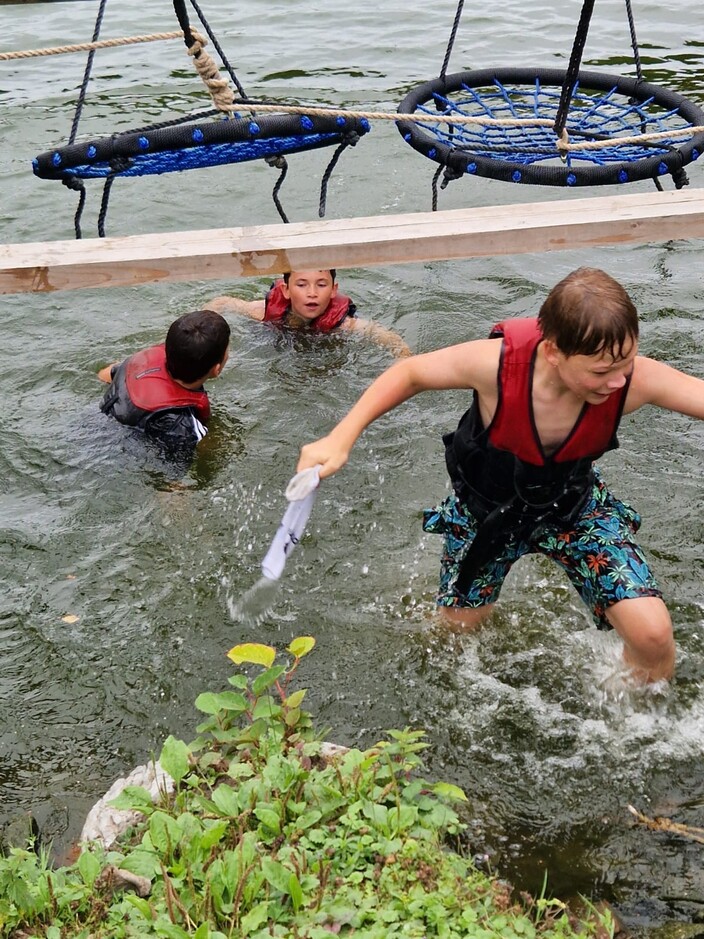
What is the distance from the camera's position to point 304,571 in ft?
13.7

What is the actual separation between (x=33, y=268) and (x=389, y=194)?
14.7ft

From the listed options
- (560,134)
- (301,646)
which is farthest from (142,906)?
(560,134)

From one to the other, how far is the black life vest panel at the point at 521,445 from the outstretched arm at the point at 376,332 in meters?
2.50

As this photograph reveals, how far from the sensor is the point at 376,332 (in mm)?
5781

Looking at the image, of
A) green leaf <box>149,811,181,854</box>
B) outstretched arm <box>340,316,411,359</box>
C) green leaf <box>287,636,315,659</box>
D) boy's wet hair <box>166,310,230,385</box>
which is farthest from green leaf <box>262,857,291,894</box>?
outstretched arm <box>340,316,411,359</box>

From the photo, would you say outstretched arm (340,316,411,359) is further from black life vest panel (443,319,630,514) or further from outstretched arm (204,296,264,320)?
black life vest panel (443,319,630,514)

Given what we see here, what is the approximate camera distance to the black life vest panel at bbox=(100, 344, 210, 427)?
4699mm

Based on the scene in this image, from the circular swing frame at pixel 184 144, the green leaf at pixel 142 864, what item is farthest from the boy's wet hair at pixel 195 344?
the green leaf at pixel 142 864

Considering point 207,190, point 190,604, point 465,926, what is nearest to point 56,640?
point 190,604

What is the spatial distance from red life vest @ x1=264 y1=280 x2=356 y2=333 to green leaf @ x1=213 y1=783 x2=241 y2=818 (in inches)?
137

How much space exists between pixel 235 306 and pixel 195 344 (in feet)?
5.35

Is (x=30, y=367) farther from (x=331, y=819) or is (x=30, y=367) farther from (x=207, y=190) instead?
(x=331, y=819)

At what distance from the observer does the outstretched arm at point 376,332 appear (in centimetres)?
573

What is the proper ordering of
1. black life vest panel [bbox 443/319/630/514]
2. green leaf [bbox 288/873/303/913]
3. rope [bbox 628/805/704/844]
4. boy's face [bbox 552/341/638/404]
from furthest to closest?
black life vest panel [bbox 443/319/630/514], rope [bbox 628/805/704/844], boy's face [bbox 552/341/638/404], green leaf [bbox 288/873/303/913]
